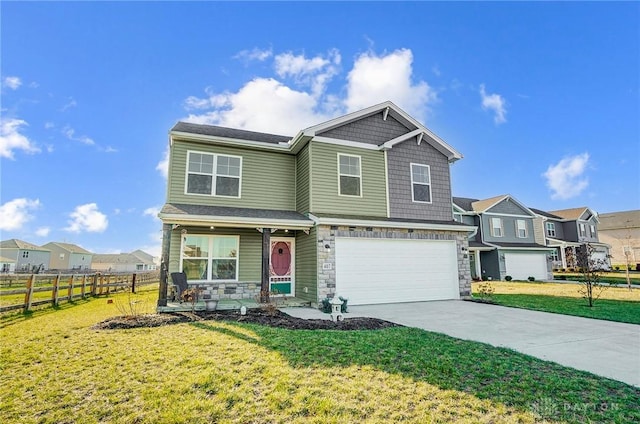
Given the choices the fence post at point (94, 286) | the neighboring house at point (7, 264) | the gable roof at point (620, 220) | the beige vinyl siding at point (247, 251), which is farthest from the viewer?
the neighboring house at point (7, 264)

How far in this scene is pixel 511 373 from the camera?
4035 mm

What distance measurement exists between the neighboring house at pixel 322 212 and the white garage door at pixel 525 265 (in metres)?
14.3

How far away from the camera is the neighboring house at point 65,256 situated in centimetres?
5403

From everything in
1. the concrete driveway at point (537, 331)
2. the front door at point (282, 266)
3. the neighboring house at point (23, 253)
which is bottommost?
the concrete driveway at point (537, 331)

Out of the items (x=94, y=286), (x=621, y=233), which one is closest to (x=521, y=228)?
(x=621, y=233)

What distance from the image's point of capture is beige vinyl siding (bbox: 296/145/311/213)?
11062mm

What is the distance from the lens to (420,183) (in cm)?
1245

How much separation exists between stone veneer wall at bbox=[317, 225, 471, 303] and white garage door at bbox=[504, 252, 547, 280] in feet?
45.7

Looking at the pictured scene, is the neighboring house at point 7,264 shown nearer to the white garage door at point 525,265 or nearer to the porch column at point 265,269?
the porch column at point 265,269

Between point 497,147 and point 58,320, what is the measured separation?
2266cm

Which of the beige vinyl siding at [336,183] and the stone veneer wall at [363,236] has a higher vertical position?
the beige vinyl siding at [336,183]

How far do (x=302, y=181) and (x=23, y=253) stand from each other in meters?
57.9

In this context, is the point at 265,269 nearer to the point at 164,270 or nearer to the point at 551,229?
the point at 164,270

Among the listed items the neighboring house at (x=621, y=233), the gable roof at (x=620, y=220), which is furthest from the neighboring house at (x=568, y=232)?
the gable roof at (x=620, y=220)
